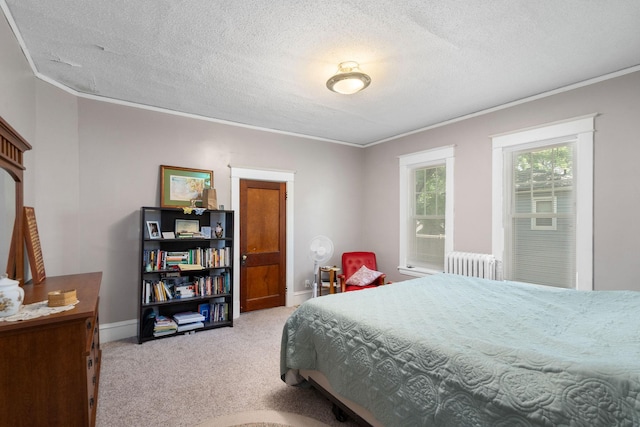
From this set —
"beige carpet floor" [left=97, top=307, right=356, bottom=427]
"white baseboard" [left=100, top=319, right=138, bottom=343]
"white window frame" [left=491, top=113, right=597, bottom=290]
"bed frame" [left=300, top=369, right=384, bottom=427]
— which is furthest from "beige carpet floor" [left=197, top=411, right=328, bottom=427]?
"white window frame" [left=491, top=113, right=597, bottom=290]

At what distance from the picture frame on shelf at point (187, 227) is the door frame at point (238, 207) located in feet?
1.58

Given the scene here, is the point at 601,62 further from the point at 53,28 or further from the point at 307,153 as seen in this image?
the point at 53,28

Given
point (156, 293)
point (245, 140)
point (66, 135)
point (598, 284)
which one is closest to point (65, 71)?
point (66, 135)

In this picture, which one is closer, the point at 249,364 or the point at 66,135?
the point at 249,364

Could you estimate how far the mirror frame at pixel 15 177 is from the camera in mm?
1848

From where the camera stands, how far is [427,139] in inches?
176

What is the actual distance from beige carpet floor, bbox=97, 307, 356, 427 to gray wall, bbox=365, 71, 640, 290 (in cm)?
274

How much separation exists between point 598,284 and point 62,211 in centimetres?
536

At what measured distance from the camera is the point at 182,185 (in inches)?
152

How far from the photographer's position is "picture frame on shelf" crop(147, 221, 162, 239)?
352 centimetres

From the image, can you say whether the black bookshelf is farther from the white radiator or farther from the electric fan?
the white radiator

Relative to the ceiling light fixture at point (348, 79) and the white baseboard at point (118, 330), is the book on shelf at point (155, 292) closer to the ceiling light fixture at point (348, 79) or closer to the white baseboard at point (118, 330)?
the white baseboard at point (118, 330)

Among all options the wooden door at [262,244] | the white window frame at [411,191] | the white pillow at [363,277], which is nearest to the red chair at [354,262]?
the white pillow at [363,277]

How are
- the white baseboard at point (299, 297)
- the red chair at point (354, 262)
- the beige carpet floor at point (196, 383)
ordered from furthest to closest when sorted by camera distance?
the white baseboard at point (299, 297), the red chair at point (354, 262), the beige carpet floor at point (196, 383)
